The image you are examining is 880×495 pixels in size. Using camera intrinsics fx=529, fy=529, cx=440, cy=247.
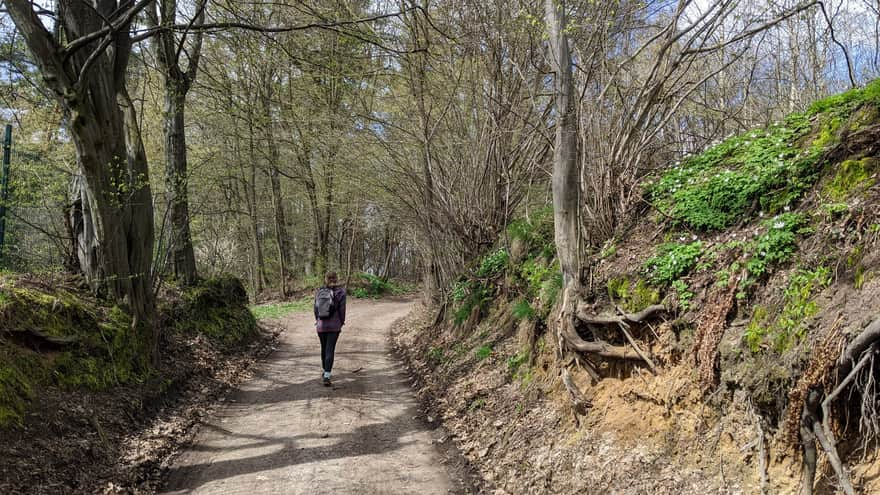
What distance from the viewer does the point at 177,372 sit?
7.85 meters

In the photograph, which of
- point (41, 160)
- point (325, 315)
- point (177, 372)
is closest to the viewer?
point (177, 372)

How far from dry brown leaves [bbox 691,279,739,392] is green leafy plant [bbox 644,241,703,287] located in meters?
0.54

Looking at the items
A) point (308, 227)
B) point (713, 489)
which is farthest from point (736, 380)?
point (308, 227)

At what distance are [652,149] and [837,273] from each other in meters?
4.04

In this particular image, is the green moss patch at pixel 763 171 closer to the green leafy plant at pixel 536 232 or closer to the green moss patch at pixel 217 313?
the green leafy plant at pixel 536 232

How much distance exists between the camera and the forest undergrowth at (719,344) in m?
3.14

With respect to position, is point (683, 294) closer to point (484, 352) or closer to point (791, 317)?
point (791, 317)

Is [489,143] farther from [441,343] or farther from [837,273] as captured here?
[837,273]

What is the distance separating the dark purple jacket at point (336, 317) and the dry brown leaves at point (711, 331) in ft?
19.0

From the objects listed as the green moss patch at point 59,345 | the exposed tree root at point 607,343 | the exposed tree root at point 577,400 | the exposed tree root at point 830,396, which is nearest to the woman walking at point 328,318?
the green moss patch at point 59,345

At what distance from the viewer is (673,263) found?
16.4 ft

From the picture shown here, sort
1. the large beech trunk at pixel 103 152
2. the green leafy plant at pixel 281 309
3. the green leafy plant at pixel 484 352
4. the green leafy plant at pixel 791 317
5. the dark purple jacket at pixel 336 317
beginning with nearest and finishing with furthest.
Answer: the green leafy plant at pixel 791 317, the large beech trunk at pixel 103 152, the green leafy plant at pixel 484 352, the dark purple jacket at pixel 336 317, the green leafy plant at pixel 281 309

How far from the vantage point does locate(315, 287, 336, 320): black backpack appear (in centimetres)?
861

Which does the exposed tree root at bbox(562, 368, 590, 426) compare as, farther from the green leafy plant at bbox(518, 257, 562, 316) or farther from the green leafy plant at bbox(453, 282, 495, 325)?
the green leafy plant at bbox(453, 282, 495, 325)
